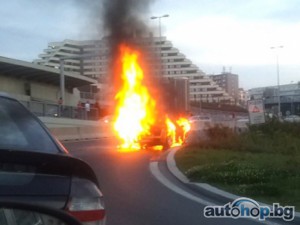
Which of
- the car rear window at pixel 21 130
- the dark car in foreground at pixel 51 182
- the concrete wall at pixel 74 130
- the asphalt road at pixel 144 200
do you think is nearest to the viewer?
the dark car in foreground at pixel 51 182

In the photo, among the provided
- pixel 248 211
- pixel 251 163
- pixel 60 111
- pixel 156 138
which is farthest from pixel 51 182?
pixel 60 111

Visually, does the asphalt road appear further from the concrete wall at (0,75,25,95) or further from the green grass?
the concrete wall at (0,75,25,95)

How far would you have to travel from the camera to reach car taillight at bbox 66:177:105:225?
3018mm

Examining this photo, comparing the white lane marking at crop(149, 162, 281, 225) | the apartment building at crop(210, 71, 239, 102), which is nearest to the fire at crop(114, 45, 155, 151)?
the white lane marking at crop(149, 162, 281, 225)

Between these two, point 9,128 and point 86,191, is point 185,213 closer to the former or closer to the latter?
point 9,128

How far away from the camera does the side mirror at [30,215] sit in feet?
7.59

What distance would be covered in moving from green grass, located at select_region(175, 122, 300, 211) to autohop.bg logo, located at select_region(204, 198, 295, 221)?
0.36m

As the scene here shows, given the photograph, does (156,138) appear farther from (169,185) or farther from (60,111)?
(60,111)

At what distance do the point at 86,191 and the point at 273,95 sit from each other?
90350 mm

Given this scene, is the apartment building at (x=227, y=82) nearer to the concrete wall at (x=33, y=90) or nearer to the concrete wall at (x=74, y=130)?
the concrete wall at (x=33, y=90)

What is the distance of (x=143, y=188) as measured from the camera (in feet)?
33.8

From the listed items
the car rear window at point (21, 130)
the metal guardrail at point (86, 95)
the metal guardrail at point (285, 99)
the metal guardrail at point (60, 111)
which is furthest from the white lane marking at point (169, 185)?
the metal guardrail at point (285, 99)

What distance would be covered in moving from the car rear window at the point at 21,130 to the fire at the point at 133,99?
700 inches

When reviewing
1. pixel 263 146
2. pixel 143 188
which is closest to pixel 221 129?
pixel 263 146
